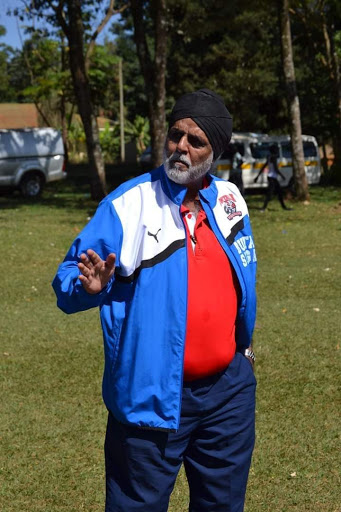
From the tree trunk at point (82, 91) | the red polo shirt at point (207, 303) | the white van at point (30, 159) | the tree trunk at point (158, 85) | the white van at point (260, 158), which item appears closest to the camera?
the red polo shirt at point (207, 303)

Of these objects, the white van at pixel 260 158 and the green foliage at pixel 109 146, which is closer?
the white van at pixel 260 158

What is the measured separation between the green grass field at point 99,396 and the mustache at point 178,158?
2380mm

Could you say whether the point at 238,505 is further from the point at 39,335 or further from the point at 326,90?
the point at 326,90

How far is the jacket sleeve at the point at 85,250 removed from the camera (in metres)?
2.88

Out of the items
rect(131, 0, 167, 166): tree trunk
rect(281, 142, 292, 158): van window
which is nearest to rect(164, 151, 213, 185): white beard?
rect(131, 0, 167, 166): tree trunk

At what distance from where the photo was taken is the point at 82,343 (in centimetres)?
819

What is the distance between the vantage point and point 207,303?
3012 mm

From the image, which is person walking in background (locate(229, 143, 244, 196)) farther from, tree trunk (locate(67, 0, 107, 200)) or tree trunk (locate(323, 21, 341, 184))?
tree trunk (locate(323, 21, 341, 184))

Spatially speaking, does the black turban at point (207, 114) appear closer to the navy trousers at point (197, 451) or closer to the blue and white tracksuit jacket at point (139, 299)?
the blue and white tracksuit jacket at point (139, 299)

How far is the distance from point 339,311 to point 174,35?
31936mm

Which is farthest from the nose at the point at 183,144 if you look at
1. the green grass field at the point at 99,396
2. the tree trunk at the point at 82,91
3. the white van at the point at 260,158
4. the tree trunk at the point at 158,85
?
the white van at the point at 260,158

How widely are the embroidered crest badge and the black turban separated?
0.19 m

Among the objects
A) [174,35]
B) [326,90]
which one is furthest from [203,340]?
[174,35]

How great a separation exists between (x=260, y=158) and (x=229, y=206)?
1021 inches
